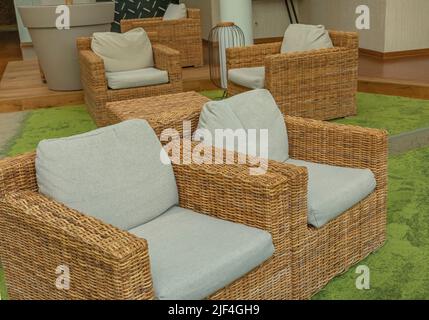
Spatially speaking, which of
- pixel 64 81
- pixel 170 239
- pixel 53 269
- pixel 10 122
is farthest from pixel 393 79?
pixel 53 269

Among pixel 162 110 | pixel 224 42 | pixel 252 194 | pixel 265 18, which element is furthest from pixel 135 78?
pixel 265 18

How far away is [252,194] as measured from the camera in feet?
6.56

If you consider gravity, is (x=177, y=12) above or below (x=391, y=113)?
above

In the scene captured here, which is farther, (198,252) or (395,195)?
(395,195)

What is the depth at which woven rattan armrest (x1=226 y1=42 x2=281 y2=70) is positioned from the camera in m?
4.84

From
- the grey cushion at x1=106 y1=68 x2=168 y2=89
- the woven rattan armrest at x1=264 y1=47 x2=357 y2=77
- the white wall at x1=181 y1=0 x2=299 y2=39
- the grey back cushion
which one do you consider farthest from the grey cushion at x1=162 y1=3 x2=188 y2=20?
the grey back cushion

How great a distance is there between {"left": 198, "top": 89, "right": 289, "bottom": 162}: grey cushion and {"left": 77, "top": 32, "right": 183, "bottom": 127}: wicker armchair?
221 centimetres

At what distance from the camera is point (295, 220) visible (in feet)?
6.88

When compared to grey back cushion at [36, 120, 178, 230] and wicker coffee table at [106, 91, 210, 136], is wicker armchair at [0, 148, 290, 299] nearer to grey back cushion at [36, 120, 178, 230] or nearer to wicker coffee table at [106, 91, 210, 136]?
grey back cushion at [36, 120, 178, 230]

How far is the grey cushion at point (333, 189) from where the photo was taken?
2.22 m

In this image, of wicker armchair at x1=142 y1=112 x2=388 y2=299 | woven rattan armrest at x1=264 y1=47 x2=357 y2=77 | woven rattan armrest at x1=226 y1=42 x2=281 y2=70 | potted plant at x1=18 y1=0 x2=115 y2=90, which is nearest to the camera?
A: wicker armchair at x1=142 y1=112 x2=388 y2=299

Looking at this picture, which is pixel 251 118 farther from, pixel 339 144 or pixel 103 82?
pixel 103 82

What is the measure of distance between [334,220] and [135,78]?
3025 millimetres

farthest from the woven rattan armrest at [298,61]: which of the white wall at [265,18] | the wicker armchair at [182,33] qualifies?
the white wall at [265,18]
